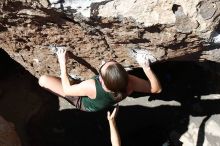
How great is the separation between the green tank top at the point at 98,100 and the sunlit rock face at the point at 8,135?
764 mm

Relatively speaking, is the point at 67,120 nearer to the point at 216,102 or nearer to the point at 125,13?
the point at 216,102

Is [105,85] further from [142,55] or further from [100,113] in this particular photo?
[100,113]

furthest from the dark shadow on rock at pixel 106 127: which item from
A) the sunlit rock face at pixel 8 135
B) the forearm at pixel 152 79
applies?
the forearm at pixel 152 79

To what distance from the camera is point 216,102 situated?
414cm

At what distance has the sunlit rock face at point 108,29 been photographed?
2.73 meters

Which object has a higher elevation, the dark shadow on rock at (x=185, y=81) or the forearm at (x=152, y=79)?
the forearm at (x=152, y=79)

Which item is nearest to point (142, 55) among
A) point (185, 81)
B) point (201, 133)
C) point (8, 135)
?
point (185, 81)

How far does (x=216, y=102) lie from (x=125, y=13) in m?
1.78

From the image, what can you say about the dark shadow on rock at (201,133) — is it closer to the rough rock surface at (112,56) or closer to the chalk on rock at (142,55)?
the rough rock surface at (112,56)

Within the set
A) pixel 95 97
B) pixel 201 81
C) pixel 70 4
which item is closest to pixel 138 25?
pixel 70 4

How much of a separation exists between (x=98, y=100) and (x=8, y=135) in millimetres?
1021

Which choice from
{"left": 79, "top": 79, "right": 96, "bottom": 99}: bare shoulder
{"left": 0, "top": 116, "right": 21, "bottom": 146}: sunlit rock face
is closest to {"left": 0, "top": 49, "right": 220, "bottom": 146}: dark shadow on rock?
{"left": 0, "top": 116, "right": 21, "bottom": 146}: sunlit rock face

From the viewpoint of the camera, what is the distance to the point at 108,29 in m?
2.98

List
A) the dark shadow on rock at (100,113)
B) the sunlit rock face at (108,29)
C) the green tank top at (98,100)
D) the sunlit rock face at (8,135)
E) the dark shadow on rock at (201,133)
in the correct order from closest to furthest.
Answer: the sunlit rock face at (108,29) < the green tank top at (98,100) < the sunlit rock face at (8,135) < the dark shadow on rock at (201,133) < the dark shadow on rock at (100,113)
